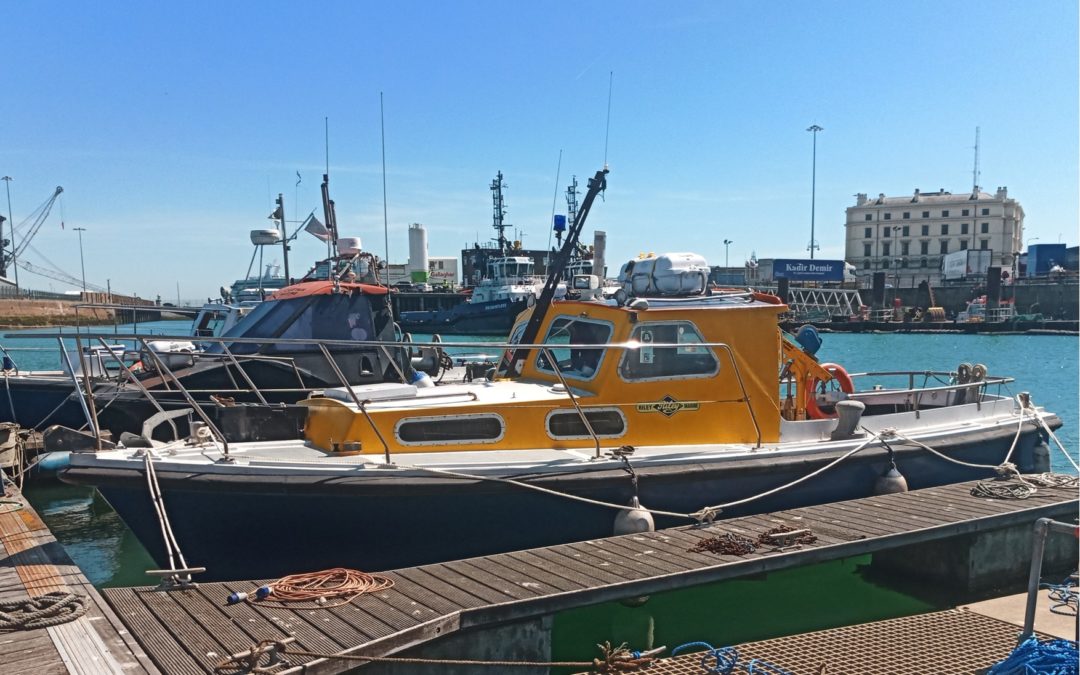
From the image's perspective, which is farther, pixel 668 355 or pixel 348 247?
pixel 348 247

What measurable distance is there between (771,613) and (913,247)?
79126mm

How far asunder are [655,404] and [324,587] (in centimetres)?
330

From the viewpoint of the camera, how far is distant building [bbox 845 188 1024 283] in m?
73.6

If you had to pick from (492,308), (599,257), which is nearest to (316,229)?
(599,257)

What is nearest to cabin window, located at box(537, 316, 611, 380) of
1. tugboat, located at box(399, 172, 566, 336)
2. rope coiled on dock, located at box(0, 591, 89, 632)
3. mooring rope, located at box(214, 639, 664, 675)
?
mooring rope, located at box(214, 639, 664, 675)

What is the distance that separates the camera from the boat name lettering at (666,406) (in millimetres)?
6891

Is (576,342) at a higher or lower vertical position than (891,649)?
higher

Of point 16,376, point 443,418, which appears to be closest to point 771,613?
point 443,418

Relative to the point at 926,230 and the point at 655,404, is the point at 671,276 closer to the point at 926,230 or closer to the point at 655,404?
the point at 655,404

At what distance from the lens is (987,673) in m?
4.53

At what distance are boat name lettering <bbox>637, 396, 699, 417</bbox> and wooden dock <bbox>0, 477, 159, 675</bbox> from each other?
4272 mm

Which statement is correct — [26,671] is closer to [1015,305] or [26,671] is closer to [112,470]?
[112,470]

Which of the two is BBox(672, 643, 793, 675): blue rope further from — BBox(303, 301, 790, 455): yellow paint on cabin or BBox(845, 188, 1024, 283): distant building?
BBox(845, 188, 1024, 283): distant building

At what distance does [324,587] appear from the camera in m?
4.79
